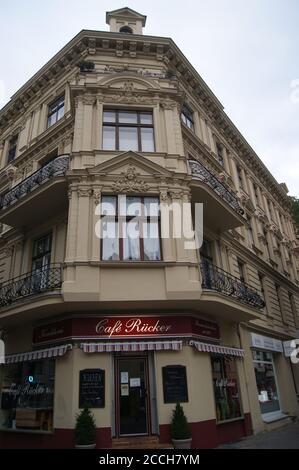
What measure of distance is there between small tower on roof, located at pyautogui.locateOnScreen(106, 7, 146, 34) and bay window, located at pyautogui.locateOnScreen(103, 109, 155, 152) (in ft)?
23.5

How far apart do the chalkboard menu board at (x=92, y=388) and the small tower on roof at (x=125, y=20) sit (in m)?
17.3

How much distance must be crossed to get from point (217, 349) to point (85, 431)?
5.27 metres

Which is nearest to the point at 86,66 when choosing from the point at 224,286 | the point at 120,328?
the point at 224,286

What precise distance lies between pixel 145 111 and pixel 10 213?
7137 mm

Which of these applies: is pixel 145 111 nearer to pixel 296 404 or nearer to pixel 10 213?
pixel 10 213

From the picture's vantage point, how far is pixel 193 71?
1966 cm

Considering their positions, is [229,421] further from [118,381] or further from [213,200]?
[213,200]

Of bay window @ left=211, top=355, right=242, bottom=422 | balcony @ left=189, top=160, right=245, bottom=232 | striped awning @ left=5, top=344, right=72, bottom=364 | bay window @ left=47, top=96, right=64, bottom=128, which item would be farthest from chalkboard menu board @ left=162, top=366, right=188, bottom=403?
bay window @ left=47, top=96, right=64, bottom=128

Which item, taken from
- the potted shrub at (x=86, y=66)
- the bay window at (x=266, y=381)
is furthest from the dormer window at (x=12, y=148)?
the bay window at (x=266, y=381)

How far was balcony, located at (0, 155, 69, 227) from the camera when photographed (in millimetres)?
13637

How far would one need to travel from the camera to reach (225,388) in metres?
13.4

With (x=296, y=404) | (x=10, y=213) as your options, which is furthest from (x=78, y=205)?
(x=296, y=404)
